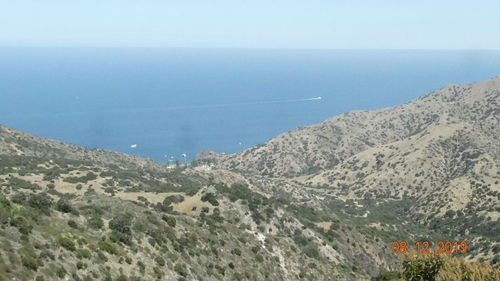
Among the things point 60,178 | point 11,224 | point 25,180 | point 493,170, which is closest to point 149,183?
point 60,178

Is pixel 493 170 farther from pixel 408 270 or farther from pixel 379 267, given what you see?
pixel 408 270

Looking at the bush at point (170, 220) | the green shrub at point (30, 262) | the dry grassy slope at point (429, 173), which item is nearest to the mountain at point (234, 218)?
the green shrub at point (30, 262)

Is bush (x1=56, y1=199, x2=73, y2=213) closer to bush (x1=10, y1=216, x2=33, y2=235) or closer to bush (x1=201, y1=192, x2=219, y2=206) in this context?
bush (x1=10, y1=216, x2=33, y2=235)

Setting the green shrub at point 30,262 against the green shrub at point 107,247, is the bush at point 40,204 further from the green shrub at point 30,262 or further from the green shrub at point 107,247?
the green shrub at point 30,262

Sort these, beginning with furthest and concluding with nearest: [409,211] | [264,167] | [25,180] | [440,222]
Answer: [264,167] < [409,211] < [440,222] < [25,180]

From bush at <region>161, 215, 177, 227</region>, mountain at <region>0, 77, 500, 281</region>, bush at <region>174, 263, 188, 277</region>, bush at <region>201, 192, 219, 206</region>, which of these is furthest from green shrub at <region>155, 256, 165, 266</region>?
bush at <region>201, 192, 219, 206</region>

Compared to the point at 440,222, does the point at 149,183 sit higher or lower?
higher
